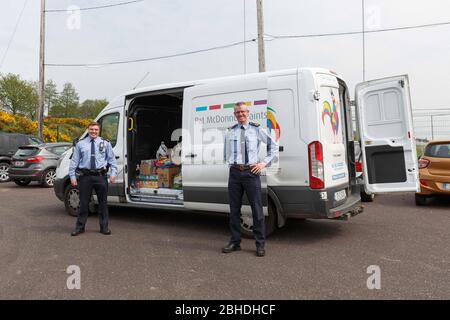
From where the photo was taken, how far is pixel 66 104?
57.5 m

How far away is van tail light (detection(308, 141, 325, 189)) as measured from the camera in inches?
180

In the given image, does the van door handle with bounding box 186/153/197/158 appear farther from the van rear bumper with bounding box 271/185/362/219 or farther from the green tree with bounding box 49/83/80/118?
the green tree with bounding box 49/83/80/118

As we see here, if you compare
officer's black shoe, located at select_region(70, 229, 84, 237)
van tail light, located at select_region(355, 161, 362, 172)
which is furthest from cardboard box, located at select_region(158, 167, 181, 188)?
van tail light, located at select_region(355, 161, 362, 172)

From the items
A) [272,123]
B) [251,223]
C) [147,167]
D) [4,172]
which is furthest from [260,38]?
[4,172]

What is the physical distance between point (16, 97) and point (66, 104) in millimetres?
12049

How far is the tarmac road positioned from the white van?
456 millimetres

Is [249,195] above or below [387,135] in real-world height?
below

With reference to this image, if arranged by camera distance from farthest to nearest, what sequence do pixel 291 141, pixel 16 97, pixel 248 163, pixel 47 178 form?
pixel 16 97 → pixel 47 178 → pixel 291 141 → pixel 248 163

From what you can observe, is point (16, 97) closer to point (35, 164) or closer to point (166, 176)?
point (35, 164)

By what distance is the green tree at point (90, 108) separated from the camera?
59.6m

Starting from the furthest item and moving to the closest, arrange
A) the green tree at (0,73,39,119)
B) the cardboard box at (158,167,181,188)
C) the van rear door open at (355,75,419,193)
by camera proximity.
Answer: the green tree at (0,73,39,119), the cardboard box at (158,167,181,188), the van rear door open at (355,75,419,193)

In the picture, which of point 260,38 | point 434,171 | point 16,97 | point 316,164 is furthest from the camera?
point 16,97
